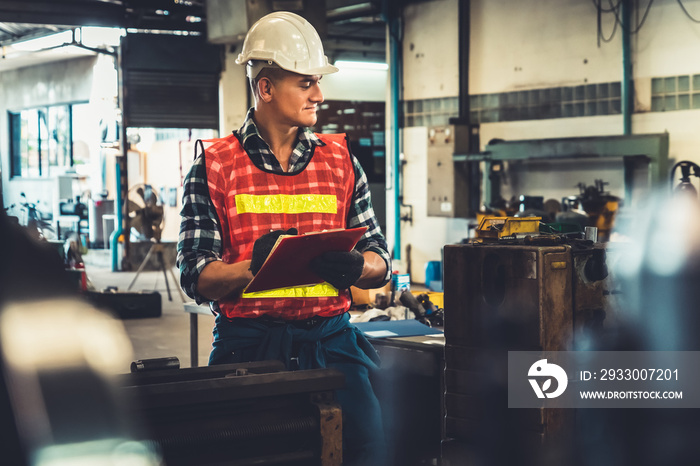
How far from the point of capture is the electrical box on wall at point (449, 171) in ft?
27.8

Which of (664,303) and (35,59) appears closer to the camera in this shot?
(664,303)

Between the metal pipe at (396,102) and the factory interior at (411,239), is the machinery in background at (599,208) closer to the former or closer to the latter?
the factory interior at (411,239)

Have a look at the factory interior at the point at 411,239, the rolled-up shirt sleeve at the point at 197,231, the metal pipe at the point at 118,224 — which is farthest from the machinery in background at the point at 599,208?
the metal pipe at the point at 118,224

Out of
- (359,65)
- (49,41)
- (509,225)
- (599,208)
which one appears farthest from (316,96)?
(49,41)

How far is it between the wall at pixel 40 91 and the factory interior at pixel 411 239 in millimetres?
70

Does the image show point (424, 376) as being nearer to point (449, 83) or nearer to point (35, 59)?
point (449, 83)

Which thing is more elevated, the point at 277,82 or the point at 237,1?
the point at 237,1

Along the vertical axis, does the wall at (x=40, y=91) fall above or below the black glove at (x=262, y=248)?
above

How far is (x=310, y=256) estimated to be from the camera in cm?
189

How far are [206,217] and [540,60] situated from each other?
661 cm

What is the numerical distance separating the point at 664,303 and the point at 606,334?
0.21 meters

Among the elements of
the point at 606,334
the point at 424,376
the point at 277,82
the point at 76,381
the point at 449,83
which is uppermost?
the point at 449,83

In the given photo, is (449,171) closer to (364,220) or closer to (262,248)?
(364,220)

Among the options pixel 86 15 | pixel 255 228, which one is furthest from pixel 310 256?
pixel 86 15
